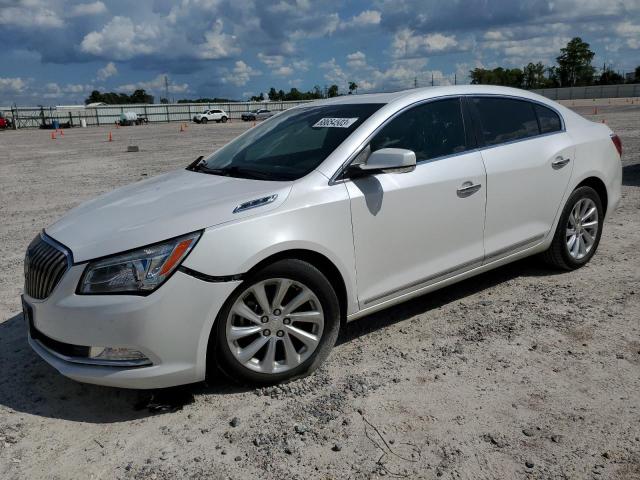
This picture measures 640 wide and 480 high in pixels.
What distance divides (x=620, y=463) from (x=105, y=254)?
269cm

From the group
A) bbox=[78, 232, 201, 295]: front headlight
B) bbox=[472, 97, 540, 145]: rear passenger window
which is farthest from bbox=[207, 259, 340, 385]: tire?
bbox=[472, 97, 540, 145]: rear passenger window

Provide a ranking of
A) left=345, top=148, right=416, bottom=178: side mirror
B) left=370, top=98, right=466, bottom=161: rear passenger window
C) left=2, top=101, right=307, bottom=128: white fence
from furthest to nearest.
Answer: left=2, top=101, right=307, bottom=128: white fence, left=370, top=98, right=466, bottom=161: rear passenger window, left=345, top=148, right=416, bottom=178: side mirror

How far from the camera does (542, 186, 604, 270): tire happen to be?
5000mm

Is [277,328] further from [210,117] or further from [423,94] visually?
[210,117]

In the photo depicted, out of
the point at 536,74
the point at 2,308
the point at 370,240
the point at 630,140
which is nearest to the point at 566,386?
the point at 370,240

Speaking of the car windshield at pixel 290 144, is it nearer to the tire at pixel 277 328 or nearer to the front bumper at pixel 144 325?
the tire at pixel 277 328

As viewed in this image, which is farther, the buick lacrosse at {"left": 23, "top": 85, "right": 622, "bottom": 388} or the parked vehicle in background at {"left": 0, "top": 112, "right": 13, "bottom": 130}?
the parked vehicle in background at {"left": 0, "top": 112, "right": 13, "bottom": 130}

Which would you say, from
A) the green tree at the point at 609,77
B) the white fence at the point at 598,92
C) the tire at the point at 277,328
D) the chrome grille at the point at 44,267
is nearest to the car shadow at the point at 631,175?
the tire at the point at 277,328

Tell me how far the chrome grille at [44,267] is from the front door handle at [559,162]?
372 centimetres

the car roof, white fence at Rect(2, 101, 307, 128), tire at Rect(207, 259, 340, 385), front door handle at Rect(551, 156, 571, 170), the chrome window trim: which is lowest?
tire at Rect(207, 259, 340, 385)

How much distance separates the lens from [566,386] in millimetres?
3330

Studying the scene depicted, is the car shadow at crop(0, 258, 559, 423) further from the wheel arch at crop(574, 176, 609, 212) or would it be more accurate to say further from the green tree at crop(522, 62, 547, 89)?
the green tree at crop(522, 62, 547, 89)

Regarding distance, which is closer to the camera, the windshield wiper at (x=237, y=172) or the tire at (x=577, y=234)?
the windshield wiper at (x=237, y=172)

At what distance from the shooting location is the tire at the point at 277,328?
320cm
